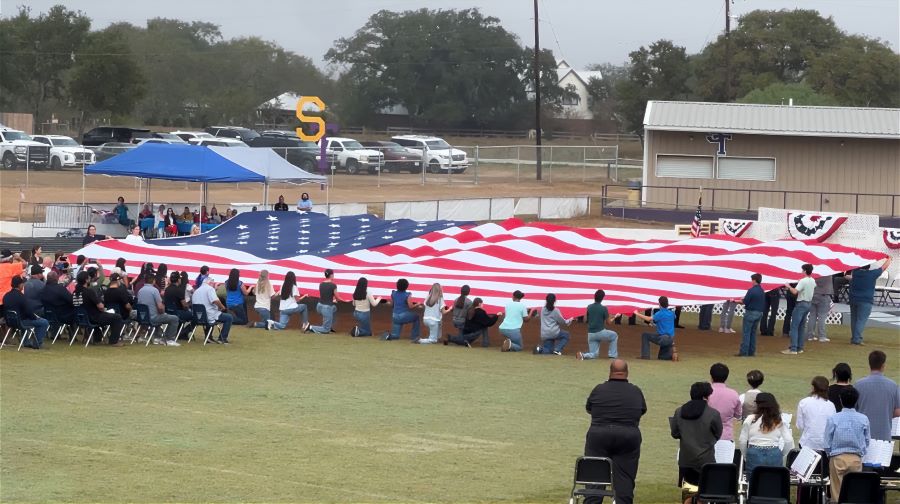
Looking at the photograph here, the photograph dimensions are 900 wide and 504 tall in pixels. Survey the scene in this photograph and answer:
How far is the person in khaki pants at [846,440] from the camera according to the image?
966cm

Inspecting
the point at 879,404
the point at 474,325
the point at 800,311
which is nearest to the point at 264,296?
the point at 474,325

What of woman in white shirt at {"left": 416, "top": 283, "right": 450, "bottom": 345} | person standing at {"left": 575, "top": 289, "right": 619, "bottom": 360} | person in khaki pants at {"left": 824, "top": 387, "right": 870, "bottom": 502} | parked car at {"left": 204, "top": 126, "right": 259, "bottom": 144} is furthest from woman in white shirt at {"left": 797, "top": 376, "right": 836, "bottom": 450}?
parked car at {"left": 204, "top": 126, "right": 259, "bottom": 144}

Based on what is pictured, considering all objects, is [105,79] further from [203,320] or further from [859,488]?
[859,488]

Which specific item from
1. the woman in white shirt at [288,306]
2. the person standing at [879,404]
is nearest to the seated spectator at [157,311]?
the woman in white shirt at [288,306]

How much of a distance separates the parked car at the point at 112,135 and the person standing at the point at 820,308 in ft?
129

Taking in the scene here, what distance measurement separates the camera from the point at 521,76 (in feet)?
294

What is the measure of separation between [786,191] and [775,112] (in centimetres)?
404

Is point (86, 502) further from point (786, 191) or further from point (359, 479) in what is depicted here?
point (786, 191)

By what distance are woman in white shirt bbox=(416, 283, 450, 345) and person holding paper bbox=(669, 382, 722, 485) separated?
10.9 metres

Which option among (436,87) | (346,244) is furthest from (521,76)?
(346,244)

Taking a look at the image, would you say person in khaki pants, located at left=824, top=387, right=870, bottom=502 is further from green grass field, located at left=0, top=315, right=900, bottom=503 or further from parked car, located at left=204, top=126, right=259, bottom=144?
parked car, located at left=204, top=126, right=259, bottom=144

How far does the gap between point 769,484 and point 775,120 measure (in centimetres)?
3404

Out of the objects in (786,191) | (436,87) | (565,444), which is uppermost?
(436,87)

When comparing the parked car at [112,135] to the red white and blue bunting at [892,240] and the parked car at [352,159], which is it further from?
the red white and blue bunting at [892,240]
